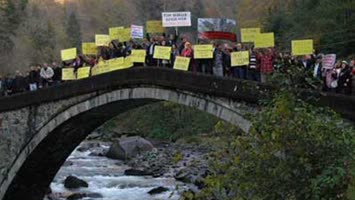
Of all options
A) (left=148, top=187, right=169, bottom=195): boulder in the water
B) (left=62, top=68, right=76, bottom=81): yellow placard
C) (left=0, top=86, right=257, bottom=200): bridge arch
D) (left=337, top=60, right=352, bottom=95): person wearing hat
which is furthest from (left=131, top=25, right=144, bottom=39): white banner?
(left=148, top=187, right=169, bottom=195): boulder in the water

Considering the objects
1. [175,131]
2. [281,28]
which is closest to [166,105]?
[175,131]

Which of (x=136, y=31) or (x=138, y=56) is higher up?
(x=136, y=31)

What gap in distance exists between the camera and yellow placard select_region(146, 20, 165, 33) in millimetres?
15992

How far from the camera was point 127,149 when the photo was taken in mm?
37312

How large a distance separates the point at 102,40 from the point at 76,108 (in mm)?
2127

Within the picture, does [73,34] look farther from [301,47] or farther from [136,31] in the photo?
[301,47]

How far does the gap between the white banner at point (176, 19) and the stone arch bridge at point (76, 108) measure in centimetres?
121

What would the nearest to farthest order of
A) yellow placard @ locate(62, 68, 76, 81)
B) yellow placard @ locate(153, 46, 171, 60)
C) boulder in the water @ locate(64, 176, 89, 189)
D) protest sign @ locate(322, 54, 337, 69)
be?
protest sign @ locate(322, 54, 337, 69), yellow placard @ locate(153, 46, 171, 60), yellow placard @ locate(62, 68, 76, 81), boulder in the water @ locate(64, 176, 89, 189)

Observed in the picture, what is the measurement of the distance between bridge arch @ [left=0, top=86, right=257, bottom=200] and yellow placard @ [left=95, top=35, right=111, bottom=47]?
1445 millimetres

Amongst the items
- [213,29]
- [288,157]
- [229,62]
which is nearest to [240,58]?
[229,62]

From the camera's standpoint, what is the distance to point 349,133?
8.59 meters

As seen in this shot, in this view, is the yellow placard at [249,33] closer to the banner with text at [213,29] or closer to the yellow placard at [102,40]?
the banner with text at [213,29]

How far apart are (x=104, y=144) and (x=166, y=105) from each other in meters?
8.55

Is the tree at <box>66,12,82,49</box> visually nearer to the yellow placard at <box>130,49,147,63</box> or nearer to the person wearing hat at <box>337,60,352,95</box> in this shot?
the yellow placard at <box>130,49,147,63</box>
